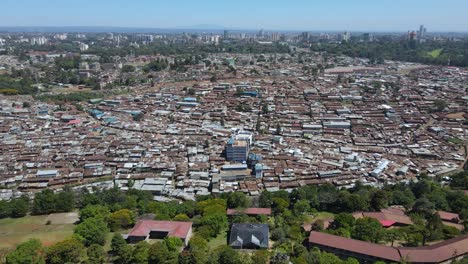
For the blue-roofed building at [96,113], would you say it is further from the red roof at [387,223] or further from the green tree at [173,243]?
the red roof at [387,223]

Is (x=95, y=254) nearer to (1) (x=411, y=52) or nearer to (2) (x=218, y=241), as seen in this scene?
(2) (x=218, y=241)

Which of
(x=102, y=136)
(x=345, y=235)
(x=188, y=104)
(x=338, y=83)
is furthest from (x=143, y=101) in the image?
(x=345, y=235)

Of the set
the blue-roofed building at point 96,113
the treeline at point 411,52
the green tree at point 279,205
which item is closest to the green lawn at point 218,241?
the green tree at point 279,205

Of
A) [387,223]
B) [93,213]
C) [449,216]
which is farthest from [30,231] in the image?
[449,216]

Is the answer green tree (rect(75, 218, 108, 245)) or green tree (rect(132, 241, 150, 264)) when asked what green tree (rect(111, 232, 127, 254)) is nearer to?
Result: green tree (rect(132, 241, 150, 264))

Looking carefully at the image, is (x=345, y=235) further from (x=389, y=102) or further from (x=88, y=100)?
(x=88, y=100)

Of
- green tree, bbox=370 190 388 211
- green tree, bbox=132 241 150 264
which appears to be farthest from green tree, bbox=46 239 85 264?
green tree, bbox=370 190 388 211
